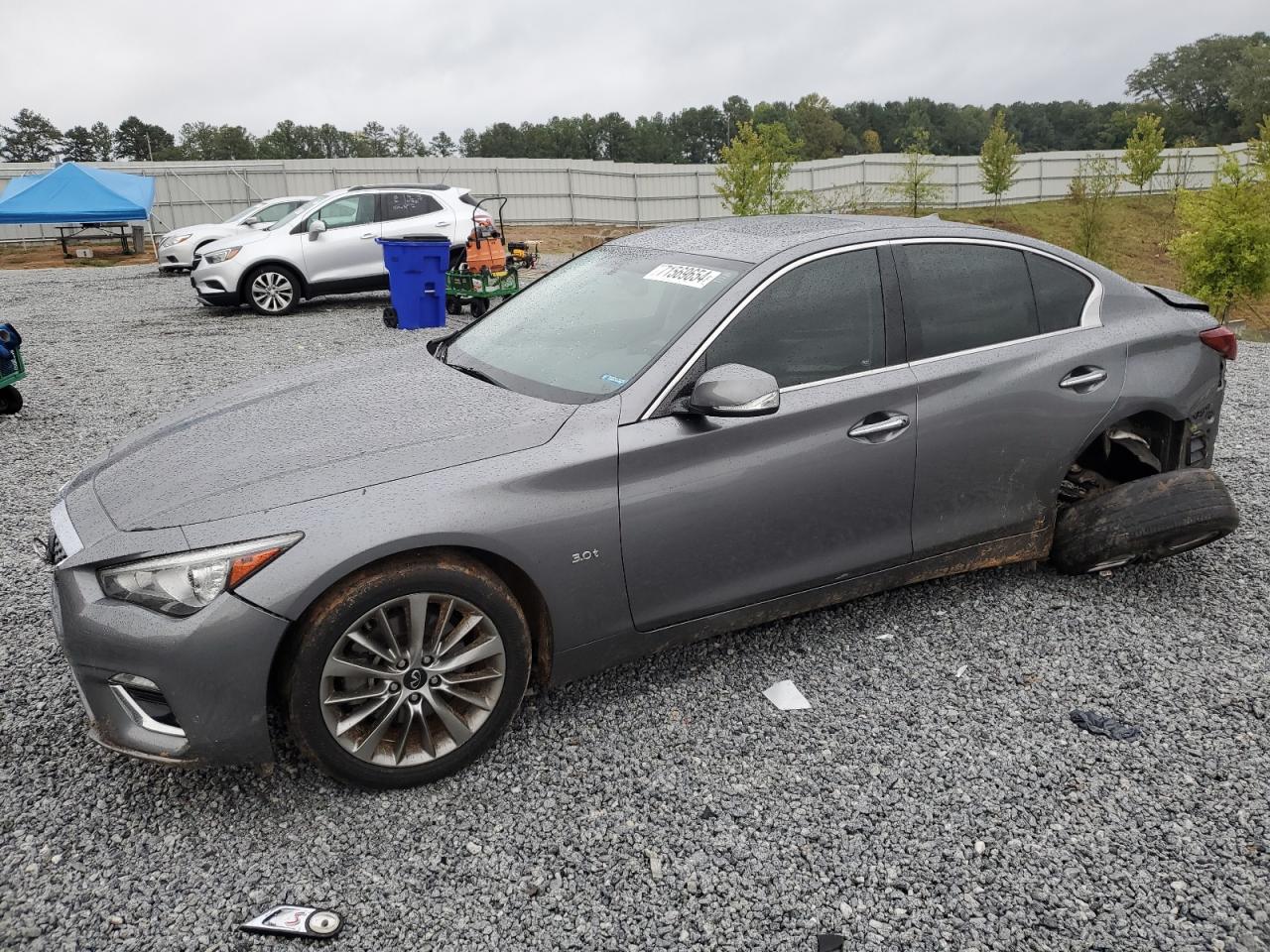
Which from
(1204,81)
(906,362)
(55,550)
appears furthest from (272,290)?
(1204,81)

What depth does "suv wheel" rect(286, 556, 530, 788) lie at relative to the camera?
105 inches

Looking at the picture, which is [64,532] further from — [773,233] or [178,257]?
[178,257]

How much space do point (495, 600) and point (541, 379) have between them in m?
0.95

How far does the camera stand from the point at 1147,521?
157 inches

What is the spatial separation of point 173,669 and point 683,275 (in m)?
2.24

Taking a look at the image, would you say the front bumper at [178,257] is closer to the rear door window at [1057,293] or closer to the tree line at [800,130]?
the rear door window at [1057,293]

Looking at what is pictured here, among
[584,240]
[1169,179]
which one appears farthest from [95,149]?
[1169,179]

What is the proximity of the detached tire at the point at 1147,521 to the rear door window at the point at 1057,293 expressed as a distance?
79 centimetres

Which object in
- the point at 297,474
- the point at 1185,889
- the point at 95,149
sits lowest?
the point at 1185,889

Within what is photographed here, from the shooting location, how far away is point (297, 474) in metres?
2.83

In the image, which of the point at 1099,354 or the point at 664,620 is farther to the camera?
the point at 1099,354

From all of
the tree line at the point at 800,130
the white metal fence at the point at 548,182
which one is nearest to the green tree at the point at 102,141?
the tree line at the point at 800,130

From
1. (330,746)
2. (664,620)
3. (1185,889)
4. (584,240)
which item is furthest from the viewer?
(584,240)

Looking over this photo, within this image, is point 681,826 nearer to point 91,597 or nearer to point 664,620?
point 664,620
